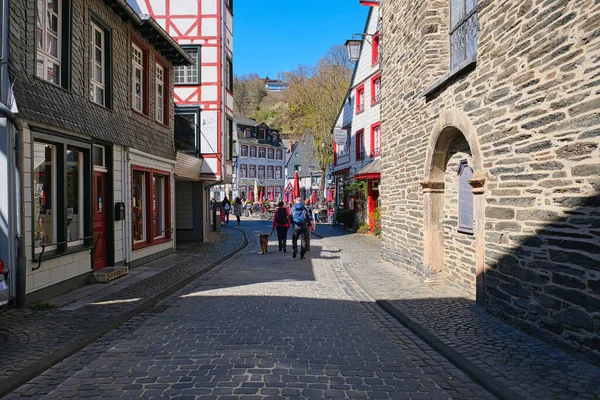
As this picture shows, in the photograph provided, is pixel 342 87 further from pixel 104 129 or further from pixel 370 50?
pixel 104 129

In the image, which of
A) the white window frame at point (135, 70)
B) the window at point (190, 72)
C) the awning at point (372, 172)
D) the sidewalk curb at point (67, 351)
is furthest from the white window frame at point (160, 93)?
the awning at point (372, 172)

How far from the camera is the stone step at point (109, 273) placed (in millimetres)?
9297

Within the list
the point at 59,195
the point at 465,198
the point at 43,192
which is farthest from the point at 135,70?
the point at 465,198

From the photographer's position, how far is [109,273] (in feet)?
31.0

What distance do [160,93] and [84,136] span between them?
5447 millimetres

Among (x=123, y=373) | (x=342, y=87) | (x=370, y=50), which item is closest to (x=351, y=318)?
(x=123, y=373)

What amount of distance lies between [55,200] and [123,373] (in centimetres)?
466

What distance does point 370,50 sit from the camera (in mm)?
23547

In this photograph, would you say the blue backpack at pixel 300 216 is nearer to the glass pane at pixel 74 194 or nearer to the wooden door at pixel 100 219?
the wooden door at pixel 100 219

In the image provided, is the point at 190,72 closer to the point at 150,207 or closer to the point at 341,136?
the point at 150,207

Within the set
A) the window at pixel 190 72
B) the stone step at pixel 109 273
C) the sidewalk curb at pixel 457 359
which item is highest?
the window at pixel 190 72

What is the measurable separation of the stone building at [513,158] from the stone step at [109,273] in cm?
599

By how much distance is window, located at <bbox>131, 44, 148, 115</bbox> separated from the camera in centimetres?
1178

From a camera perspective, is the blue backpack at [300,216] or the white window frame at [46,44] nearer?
the white window frame at [46,44]
